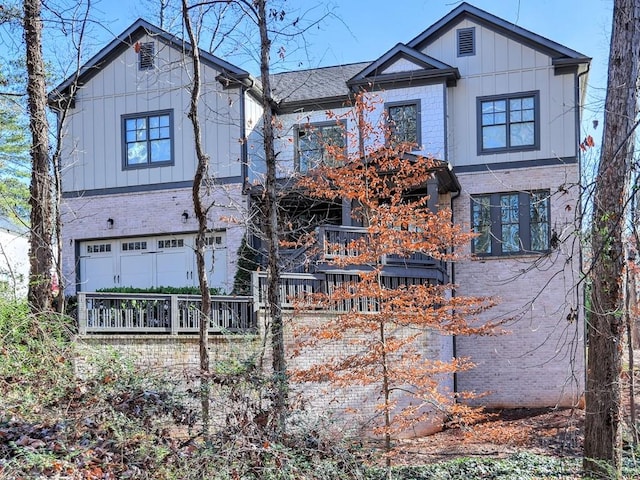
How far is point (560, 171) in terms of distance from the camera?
1716 cm

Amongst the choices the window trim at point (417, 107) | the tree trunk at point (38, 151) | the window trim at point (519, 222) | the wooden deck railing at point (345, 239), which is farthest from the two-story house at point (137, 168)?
Answer: the window trim at point (519, 222)

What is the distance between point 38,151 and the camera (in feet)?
37.1

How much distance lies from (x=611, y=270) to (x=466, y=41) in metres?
11.5

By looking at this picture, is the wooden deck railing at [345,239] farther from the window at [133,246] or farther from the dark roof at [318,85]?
the window at [133,246]

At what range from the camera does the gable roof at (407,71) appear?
17422mm

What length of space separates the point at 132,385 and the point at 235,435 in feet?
4.02

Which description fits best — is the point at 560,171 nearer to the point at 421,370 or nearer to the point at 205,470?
the point at 421,370

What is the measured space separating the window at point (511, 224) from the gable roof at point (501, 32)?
3652 millimetres

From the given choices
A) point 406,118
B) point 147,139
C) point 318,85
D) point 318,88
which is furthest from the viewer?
point 318,85

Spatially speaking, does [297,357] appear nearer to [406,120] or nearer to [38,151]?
[38,151]

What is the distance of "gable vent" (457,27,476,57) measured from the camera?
1805cm

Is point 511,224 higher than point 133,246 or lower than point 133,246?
higher

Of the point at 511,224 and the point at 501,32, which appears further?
the point at 501,32

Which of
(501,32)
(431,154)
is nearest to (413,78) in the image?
(431,154)
